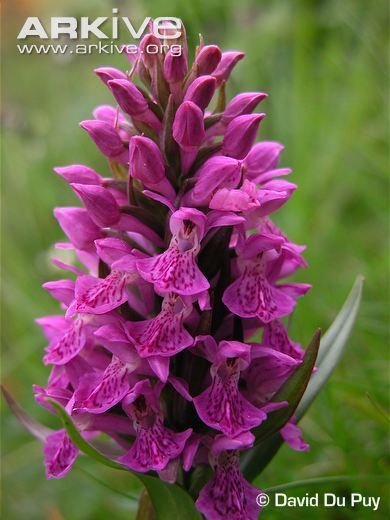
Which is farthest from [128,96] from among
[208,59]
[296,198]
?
[296,198]

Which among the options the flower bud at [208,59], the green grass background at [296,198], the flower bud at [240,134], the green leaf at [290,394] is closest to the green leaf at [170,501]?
the green leaf at [290,394]

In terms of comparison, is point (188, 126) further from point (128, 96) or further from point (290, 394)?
point (290, 394)

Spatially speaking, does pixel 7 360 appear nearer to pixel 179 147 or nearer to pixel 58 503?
pixel 58 503

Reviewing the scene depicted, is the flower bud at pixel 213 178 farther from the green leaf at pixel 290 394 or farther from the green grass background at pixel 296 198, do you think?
the green grass background at pixel 296 198

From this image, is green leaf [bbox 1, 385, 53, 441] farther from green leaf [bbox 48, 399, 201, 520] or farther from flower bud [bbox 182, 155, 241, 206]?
A: flower bud [bbox 182, 155, 241, 206]

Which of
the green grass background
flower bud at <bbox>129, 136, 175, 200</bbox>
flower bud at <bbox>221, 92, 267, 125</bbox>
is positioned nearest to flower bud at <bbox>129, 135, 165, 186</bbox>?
flower bud at <bbox>129, 136, 175, 200</bbox>

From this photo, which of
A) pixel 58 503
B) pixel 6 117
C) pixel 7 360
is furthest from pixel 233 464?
pixel 6 117
